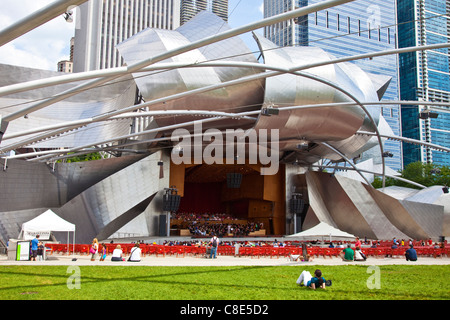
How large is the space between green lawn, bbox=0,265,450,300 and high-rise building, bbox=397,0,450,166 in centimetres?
10349

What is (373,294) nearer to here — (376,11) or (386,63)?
(386,63)

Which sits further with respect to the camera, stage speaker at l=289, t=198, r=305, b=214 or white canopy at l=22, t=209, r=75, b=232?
stage speaker at l=289, t=198, r=305, b=214

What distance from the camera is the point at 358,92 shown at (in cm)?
3438

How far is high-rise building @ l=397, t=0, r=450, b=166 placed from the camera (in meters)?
109

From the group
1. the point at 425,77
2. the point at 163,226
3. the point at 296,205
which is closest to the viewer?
the point at 163,226

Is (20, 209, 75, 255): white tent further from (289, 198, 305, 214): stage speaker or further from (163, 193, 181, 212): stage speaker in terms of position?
(289, 198, 305, 214): stage speaker

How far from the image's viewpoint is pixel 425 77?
118 metres

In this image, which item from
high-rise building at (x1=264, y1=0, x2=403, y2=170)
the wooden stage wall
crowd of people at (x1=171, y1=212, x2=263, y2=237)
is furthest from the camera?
high-rise building at (x1=264, y1=0, x2=403, y2=170)

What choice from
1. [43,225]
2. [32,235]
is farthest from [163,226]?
[43,225]

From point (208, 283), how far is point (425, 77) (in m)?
124

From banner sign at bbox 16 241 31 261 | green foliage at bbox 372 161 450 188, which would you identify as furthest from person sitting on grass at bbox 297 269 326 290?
green foliage at bbox 372 161 450 188

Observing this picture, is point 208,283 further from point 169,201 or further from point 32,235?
point 169,201
